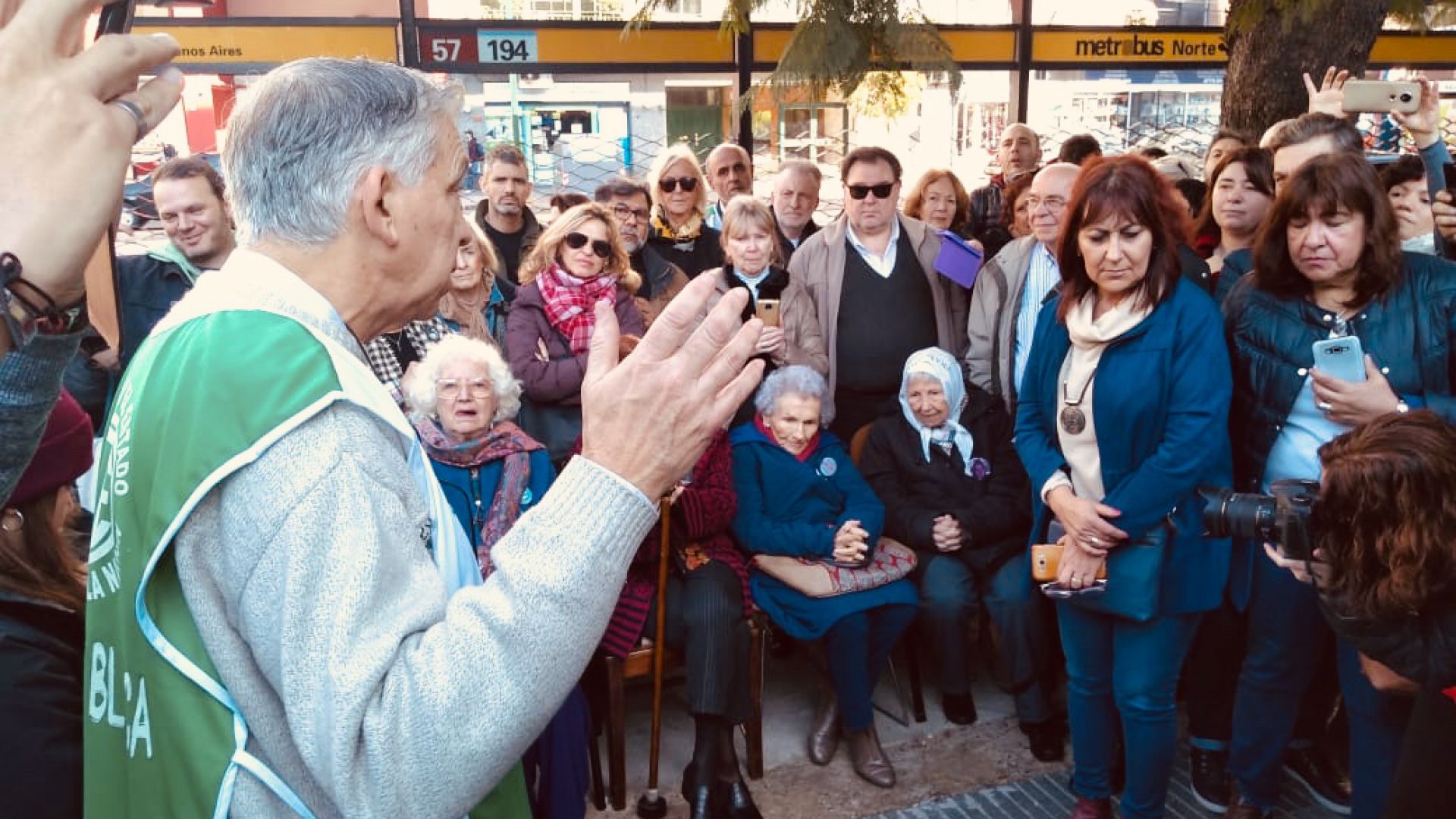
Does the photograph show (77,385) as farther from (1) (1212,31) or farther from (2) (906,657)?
(1) (1212,31)

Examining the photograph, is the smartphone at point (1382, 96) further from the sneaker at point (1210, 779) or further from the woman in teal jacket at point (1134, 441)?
the sneaker at point (1210, 779)

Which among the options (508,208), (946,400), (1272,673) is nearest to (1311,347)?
(1272,673)

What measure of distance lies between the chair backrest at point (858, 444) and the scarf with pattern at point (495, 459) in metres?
1.31

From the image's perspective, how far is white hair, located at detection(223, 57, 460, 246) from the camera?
112 centimetres

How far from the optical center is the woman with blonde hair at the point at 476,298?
4125mm

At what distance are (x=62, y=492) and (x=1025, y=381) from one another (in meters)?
2.58

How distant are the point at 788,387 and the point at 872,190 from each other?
3.57ft

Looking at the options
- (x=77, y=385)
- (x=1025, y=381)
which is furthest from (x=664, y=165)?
(x=77, y=385)

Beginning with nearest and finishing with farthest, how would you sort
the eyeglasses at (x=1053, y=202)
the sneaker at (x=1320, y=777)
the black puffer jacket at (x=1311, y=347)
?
the black puffer jacket at (x=1311, y=347) < the sneaker at (x=1320, y=777) < the eyeglasses at (x=1053, y=202)

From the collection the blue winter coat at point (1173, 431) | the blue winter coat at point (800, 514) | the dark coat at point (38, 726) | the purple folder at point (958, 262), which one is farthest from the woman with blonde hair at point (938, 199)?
the dark coat at point (38, 726)

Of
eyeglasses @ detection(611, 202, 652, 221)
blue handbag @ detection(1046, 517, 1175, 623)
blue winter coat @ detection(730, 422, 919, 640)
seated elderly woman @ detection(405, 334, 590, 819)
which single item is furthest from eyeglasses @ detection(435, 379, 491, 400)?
blue handbag @ detection(1046, 517, 1175, 623)

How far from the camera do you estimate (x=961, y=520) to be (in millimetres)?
3771

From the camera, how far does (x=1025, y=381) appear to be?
3252 millimetres

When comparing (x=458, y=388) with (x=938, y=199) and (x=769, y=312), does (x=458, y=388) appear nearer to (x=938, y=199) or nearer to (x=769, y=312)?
(x=769, y=312)
